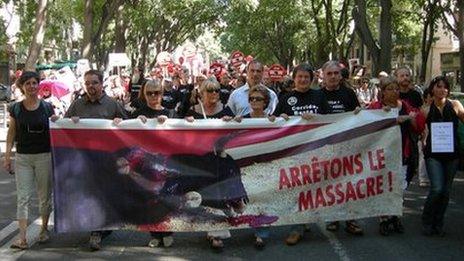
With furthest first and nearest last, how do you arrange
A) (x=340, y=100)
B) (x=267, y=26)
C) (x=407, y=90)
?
(x=267, y=26), (x=407, y=90), (x=340, y=100)

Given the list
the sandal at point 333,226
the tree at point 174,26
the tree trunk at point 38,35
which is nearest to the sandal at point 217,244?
the sandal at point 333,226

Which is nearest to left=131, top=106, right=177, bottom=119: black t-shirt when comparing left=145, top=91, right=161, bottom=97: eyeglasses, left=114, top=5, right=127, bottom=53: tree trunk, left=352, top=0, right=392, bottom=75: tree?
left=145, top=91, right=161, bottom=97: eyeglasses

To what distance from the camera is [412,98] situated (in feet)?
27.2

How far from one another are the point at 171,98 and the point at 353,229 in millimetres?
5277

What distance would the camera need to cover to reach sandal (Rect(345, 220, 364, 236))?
7.16 m

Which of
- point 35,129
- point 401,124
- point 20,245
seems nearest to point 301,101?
point 401,124

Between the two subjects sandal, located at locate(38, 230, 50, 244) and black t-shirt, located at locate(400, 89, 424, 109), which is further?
black t-shirt, located at locate(400, 89, 424, 109)

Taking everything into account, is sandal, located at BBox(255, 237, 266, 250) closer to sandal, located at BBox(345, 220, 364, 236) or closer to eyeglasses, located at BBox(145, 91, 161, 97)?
sandal, located at BBox(345, 220, 364, 236)

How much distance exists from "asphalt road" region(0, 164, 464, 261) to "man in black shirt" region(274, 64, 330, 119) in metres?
1.28

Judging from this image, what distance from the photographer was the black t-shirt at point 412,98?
8258mm

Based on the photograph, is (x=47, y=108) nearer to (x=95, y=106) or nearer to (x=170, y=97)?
(x=95, y=106)

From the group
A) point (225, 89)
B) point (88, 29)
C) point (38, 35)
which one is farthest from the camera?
point (88, 29)

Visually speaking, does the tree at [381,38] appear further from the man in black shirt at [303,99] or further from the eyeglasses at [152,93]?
the eyeglasses at [152,93]

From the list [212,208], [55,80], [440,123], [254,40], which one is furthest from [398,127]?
[254,40]
